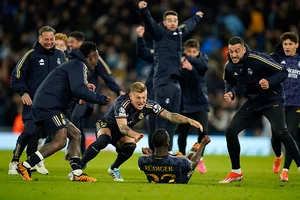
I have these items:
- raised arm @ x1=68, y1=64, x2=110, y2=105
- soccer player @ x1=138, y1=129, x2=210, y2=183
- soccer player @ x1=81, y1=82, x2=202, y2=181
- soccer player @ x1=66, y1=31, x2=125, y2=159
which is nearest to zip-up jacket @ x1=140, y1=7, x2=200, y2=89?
soccer player @ x1=66, y1=31, x2=125, y2=159

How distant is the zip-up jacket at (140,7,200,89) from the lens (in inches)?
575

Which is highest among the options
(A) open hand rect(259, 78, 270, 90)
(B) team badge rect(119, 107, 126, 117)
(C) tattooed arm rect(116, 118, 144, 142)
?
(A) open hand rect(259, 78, 270, 90)

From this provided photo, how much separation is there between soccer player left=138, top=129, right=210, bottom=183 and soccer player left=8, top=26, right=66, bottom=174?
284cm

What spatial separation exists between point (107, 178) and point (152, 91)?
123 inches

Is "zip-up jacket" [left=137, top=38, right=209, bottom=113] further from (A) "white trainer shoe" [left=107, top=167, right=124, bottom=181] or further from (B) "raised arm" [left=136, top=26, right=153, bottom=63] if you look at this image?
(A) "white trainer shoe" [left=107, top=167, right=124, bottom=181]

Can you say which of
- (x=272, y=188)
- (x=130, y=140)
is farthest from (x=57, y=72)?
(x=272, y=188)

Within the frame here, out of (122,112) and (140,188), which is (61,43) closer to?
(122,112)

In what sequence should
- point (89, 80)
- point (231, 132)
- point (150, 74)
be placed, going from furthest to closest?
point (150, 74), point (89, 80), point (231, 132)

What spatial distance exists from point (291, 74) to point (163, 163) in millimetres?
4090

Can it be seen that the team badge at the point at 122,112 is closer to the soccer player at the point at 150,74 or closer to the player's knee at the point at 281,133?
the player's knee at the point at 281,133

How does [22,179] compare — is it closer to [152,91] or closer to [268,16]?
[152,91]

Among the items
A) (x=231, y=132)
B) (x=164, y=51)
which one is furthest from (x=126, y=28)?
(x=231, y=132)

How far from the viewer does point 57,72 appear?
459 inches

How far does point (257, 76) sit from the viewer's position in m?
12.3
